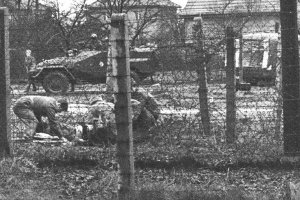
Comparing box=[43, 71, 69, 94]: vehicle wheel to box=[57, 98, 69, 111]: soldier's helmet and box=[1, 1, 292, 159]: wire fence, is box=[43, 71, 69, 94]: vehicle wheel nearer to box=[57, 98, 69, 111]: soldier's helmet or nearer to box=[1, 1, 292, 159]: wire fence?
box=[57, 98, 69, 111]: soldier's helmet

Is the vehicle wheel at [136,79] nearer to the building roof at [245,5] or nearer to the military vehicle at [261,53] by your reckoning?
the military vehicle at [261,53]

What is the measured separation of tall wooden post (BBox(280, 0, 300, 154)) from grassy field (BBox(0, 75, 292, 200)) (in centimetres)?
44

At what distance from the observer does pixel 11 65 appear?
8.62m

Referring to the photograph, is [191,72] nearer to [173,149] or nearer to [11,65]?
[173,149]

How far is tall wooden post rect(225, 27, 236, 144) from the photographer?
8.16 m

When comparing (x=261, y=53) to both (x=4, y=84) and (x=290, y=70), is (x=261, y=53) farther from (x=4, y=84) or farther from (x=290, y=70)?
(x=4, y=84)

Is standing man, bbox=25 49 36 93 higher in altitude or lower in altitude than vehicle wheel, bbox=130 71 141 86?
higher

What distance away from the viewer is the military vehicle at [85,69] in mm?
8391

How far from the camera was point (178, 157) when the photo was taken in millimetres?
8141

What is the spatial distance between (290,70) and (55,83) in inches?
124

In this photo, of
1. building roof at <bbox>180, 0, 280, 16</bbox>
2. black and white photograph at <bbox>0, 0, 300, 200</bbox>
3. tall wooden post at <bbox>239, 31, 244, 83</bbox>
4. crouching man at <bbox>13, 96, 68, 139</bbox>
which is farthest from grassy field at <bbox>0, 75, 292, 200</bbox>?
building roof at <bbox>180, 0, 280, 16</bbox>

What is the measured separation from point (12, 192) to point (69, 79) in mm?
2537

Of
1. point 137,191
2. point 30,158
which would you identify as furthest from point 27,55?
point 137,191

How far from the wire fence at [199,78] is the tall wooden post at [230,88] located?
0.15ft
